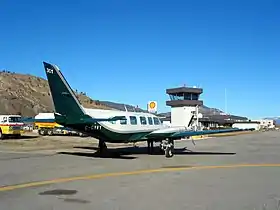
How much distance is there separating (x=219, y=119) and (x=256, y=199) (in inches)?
4852

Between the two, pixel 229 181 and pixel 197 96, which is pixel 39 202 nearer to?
pixel 229 181

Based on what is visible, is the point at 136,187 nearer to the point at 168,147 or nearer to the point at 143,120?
the point at 168,147

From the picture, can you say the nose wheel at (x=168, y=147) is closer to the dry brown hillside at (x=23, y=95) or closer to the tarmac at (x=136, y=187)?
the tarmac at (x=136, y=187)

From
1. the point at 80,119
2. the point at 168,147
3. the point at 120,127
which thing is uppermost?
the point at 80,119

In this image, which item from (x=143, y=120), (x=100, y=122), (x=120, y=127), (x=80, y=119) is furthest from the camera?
(x=143, y=120)

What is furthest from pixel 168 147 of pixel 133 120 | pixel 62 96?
pixel 62 96

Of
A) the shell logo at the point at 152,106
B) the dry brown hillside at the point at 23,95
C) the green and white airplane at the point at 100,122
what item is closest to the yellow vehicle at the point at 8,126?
the green and white airplane at the point at 100,122

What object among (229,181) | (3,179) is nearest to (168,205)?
(229,181)

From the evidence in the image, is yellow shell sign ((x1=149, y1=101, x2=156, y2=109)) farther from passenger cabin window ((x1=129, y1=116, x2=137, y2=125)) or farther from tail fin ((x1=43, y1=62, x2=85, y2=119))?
tail fin ((x1=43, y1=62, x2=85, y2=119))

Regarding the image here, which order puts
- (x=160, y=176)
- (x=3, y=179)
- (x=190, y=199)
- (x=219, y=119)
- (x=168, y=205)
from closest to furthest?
(x=168, y=205) < (x=190, y=199) < (x=3, y=179) < (x=160, y=176) < (x=219, y=119)

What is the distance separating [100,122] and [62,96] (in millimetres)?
2686

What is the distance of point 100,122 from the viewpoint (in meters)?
23.5

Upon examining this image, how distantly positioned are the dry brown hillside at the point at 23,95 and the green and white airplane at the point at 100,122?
79.0 m

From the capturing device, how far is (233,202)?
10.2m
